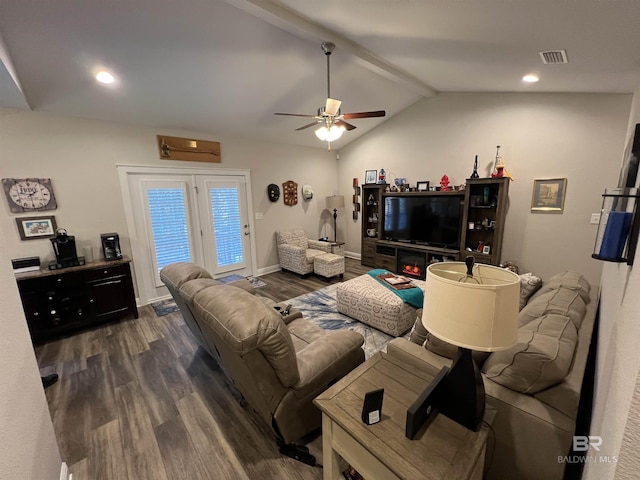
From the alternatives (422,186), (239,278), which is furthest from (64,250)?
(422,186)

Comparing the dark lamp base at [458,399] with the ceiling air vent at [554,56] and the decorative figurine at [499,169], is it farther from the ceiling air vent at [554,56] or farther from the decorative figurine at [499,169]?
the decorative figurine at [499,169]

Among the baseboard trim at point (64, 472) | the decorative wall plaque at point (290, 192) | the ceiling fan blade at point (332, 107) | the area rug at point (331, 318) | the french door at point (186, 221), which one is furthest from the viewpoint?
the decorative wall plaque at point (290, 192)

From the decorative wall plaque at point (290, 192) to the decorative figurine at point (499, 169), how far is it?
3595mm

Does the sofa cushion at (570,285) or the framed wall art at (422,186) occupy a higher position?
the framed wall art at (422,186)

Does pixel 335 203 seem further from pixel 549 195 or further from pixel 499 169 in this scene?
pixel 549 195

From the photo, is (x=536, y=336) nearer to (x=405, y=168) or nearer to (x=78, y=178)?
(x=405, y=168)

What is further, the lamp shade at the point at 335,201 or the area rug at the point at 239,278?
the lamp shade at the point at 335,201

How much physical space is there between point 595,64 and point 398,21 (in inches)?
71.4

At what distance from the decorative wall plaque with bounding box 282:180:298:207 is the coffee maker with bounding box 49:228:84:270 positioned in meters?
3.37

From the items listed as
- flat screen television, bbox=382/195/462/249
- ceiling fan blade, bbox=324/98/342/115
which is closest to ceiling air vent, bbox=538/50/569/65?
ceiling fan blade, bbox=324/98/342/115

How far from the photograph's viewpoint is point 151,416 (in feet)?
6.30

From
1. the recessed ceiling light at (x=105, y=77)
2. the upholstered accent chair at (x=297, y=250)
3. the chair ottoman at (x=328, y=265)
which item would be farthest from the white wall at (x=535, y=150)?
the recessed ceiling light at (x=105, y=77)

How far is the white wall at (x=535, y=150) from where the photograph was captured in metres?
3.22

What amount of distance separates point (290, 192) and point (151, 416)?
4308mm
